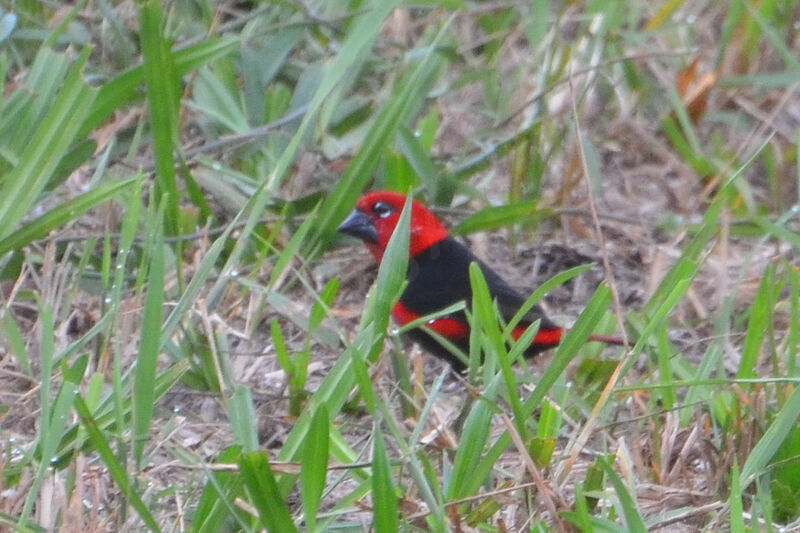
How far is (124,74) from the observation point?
10.2 ft

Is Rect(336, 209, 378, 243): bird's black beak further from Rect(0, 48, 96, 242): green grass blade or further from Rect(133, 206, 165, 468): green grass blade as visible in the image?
Rect(133, 206, 165, 468): green grass blade

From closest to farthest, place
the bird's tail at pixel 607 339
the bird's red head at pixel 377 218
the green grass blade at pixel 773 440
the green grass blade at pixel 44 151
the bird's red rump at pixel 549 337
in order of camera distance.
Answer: the green grass blade at pixel 773 440 → the green grass blade at pixel 44 151 → the bird's tail at pixel 607 339 → the bird's red rump at pixel 549 337 → the bird's red head at pixel 377 218

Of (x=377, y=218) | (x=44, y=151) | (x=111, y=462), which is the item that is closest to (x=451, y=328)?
(x=377, y=218)

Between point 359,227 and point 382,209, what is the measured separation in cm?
7

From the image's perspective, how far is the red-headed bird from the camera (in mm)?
3121

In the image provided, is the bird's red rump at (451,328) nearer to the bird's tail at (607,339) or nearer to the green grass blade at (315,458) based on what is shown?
the bird's tail at (607,339)

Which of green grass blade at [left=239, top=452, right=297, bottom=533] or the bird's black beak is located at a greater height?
the bird's black beak

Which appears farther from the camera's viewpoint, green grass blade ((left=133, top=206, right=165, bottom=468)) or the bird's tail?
the bird's tail

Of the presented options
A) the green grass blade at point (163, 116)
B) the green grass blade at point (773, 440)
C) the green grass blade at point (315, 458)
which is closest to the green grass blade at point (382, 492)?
the green grass blade at point (315, 458)

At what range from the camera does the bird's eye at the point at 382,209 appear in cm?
326

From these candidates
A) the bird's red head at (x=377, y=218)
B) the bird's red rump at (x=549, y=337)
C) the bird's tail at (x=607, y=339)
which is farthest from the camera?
the bird's red head at (x=377, y=218)

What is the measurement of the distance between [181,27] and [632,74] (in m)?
1.57

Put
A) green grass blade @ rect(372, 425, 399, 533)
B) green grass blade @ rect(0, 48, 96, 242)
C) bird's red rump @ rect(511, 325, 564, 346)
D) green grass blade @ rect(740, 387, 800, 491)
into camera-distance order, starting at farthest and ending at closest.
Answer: bird's red rump @ rect(511, 325, 564, 346), green grass blade @ rect(0, 48, 96, 242), green grass blade @ rect(740, 387, 800, 491), green grass blade @ rect(372, 425, 399, 533)

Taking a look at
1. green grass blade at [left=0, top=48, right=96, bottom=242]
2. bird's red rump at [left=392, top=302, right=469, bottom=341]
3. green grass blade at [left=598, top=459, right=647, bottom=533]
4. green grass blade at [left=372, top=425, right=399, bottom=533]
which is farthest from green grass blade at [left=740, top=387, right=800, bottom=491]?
green grass blade at [left=0, top=48, right=96, bottom=242]
